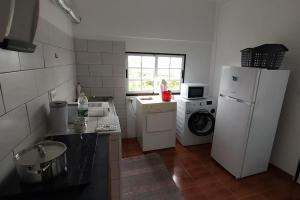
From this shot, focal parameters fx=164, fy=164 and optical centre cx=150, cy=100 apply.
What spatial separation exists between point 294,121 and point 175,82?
75.4 inches

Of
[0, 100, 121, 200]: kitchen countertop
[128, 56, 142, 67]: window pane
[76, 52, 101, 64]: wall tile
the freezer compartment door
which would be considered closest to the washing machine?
the freezer compartment door

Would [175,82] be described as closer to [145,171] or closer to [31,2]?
Answer: [145,171]

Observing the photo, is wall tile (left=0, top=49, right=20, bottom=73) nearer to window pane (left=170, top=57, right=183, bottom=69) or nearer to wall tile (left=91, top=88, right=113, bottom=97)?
wall tile (left=91, top=88, right=113, bottom=97)

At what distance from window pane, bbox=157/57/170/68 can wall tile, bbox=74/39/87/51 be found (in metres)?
1.30

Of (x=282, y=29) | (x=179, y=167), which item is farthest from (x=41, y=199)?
(x=282, y=29)

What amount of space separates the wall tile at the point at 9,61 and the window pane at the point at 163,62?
2463 millimetres

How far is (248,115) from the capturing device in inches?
75.5

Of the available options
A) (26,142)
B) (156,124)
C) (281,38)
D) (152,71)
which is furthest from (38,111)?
(281,38)

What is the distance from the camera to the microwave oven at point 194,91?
9.39 ft

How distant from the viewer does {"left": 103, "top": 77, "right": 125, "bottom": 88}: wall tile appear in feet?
9.30

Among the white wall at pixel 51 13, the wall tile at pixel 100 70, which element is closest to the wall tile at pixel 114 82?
the wall tile at pixel 100 70

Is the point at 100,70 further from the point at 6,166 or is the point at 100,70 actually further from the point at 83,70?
the point at 6,166

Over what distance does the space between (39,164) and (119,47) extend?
7.74ft

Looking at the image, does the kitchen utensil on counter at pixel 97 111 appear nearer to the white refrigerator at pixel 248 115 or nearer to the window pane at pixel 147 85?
the window pane at pixel 147 85
